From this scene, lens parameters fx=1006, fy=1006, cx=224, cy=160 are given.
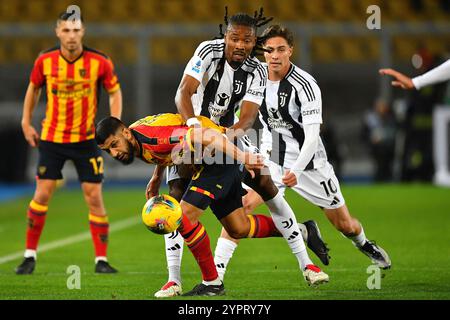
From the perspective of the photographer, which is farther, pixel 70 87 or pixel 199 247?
pixel 70 87

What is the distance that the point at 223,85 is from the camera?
7934mm

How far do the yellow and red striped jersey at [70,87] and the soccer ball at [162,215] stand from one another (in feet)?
9.03

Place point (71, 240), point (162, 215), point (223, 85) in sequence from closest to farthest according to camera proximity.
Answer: point (162, 215) → point (223, 85) → point (71, 240)

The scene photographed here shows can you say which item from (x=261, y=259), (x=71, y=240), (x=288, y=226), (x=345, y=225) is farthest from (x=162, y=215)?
(x=71, y=240)

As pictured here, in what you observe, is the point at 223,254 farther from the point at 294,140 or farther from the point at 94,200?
the point at 94,200

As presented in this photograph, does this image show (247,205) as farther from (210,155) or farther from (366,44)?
(366,44)

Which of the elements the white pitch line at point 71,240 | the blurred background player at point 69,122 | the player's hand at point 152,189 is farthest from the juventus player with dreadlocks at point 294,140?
the white pitch line at point 71,240

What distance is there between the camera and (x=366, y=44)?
22.8 meters

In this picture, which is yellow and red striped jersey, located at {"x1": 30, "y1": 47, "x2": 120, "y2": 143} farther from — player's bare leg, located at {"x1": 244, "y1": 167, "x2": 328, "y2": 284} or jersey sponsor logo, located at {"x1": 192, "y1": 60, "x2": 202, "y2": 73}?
player's bare leg, located at {"x1": 244, "y1": 167, "x2": 328, "y2": 284}

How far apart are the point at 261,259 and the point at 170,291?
110 inches

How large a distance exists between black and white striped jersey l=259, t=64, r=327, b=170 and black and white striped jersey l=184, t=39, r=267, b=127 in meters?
0.54

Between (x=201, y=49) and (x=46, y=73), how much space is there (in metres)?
2.40

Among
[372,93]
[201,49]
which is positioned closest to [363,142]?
[372,93]

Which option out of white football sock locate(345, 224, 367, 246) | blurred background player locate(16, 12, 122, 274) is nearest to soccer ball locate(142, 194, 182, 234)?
white football sock locate(345, 224, 367, 246)
